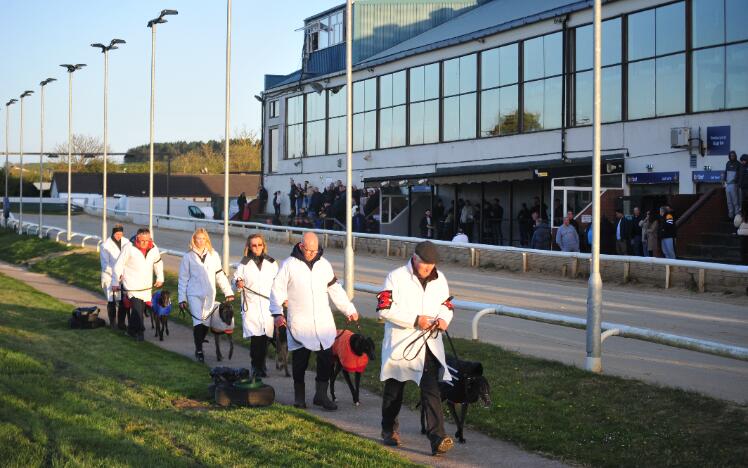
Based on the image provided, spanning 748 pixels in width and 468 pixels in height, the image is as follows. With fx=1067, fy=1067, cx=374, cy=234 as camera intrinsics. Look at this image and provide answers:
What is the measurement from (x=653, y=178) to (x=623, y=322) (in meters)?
15.0

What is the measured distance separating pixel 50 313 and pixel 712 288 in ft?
44.6

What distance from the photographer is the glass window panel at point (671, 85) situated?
32.6 m

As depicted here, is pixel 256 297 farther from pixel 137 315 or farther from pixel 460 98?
pixel 460 98

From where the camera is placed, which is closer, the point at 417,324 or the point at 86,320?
the point at 417,324

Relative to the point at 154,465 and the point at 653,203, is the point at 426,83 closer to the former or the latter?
the point at 653,203

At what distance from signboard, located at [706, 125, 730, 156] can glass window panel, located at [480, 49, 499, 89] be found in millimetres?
11514

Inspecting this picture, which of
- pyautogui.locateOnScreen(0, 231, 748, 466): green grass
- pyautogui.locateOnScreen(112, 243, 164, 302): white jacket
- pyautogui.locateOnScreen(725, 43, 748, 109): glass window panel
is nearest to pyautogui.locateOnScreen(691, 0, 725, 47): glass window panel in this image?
pyautogui.locateOnScreen(725, 43, 748, 109): glass window panel

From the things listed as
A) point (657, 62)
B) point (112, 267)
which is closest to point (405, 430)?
point (112, 267)

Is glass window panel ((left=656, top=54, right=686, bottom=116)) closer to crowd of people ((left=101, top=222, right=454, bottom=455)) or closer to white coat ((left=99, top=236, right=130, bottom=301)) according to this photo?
white coat ((left=99, top=236, right=130, bottom=301))

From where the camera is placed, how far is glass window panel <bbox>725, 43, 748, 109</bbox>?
30.5 meters

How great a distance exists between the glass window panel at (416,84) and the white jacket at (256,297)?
3361cm

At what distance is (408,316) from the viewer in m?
9.16

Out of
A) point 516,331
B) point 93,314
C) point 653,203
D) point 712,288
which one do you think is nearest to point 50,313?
point 93,314

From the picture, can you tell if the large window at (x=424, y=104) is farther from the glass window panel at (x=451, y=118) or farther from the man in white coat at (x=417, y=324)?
the man in white coat at (x=417, y=324)
